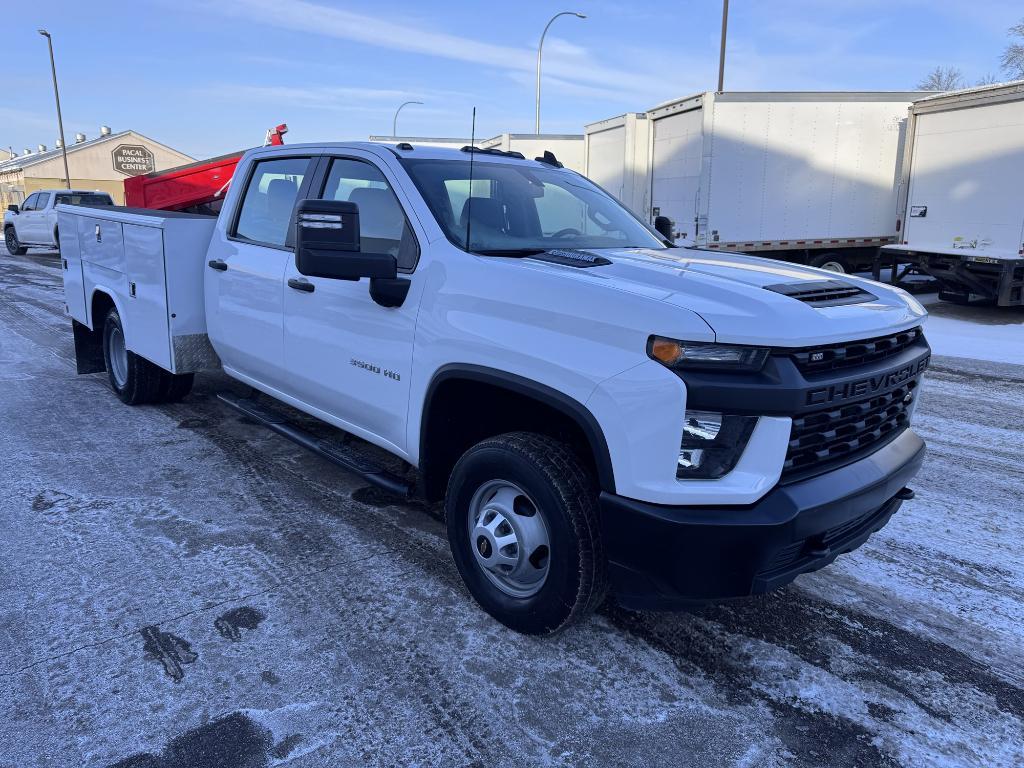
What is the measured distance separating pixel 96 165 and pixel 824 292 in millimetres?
67705

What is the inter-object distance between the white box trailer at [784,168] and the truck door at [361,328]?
1057cm

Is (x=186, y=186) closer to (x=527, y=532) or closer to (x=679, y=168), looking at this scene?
(x=527, y=532)

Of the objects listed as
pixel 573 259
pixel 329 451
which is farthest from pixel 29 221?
pixel 573 259

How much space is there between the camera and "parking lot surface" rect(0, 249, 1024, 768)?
8.01 ft

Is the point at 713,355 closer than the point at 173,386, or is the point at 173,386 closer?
the point at 713,355

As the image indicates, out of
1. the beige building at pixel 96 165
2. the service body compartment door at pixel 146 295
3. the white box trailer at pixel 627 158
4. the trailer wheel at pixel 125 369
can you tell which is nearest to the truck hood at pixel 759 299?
the service body compartment door at pixel 146 295

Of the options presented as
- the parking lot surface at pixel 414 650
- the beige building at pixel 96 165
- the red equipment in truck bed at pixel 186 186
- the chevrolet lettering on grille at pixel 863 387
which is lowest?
the parking lot surface at pixel 414 650

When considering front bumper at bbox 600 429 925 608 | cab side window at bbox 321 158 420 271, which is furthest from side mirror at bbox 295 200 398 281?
front bumper at bbox 600 429 925 608

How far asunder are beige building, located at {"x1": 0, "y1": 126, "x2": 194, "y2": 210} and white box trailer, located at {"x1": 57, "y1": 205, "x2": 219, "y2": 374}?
54.4m

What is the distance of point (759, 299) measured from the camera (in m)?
2.53

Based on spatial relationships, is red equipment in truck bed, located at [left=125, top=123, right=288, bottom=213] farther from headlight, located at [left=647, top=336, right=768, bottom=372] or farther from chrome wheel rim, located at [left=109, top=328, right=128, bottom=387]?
headlight, located at [left=647, top=336, right=768, bottom=372]

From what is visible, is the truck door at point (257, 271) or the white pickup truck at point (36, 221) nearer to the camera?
the truck door at point (257, 271)

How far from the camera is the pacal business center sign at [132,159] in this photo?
60.2 m

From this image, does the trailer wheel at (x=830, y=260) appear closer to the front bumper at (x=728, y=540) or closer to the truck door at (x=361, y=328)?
the truck door at (x=361, y=328)
